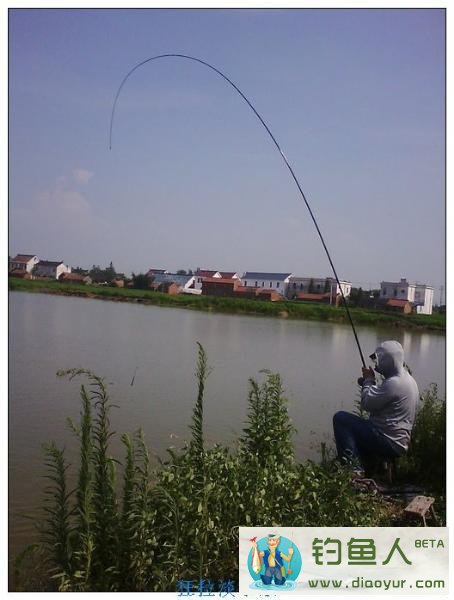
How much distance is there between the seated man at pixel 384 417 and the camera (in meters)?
3.41

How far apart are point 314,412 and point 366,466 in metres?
1.12

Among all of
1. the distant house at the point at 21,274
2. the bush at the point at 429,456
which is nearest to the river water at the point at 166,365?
the distant house at the point at 21,274

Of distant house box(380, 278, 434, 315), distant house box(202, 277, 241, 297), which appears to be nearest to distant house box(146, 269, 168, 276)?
distant house box(202, 277, 241, 297)

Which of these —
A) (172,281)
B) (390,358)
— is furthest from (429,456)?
(172,281)

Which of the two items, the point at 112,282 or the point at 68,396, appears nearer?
the point at 112,282

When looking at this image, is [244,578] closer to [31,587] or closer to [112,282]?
[31,587]

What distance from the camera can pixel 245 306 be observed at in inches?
167

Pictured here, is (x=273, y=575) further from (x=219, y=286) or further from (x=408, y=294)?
(x=408, y=294)

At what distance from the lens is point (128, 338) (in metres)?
5.06

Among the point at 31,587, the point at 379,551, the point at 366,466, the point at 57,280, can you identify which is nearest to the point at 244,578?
the point at 379,551

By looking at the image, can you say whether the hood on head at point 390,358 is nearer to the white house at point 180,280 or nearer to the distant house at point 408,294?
the distant house at point 408,294

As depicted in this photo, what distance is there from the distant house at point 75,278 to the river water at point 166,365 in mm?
193

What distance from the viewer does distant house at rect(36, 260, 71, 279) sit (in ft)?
13.9
